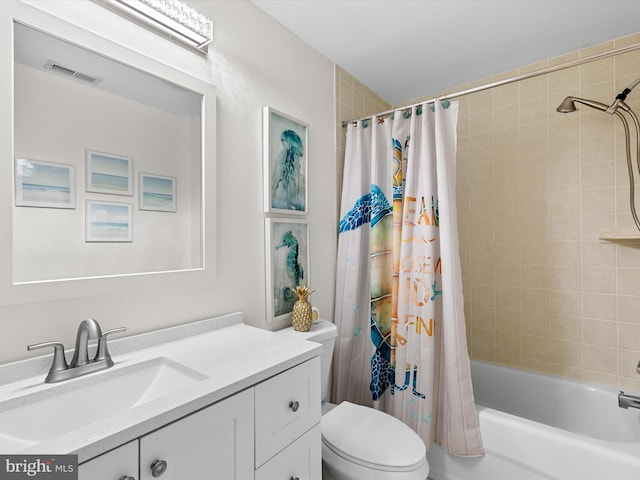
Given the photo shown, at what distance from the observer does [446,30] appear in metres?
1.84

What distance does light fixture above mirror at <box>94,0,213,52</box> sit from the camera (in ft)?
3.76

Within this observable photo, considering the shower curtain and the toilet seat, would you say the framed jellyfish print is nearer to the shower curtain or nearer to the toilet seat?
the shower curtain

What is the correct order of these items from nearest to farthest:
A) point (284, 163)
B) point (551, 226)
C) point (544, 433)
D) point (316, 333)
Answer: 1. point (544, 433)
2. point (316, 333)
3. point (284, 163)
4. point (551, 226)

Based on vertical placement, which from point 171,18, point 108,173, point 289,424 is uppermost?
point 171,18

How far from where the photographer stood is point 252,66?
1.61m

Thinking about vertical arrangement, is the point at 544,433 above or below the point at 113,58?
below

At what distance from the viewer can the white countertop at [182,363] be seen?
653mm

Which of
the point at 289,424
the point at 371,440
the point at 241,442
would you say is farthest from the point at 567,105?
the point at 241,442

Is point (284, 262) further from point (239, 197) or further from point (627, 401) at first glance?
point (627, 401)

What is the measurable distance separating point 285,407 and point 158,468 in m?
0.38

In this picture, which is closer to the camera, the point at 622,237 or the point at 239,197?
the point at 239,197

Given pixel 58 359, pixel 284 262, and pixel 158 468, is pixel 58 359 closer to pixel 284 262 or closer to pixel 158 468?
pixel 158 468

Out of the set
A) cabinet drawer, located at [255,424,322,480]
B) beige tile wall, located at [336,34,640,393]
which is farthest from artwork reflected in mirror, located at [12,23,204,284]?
beige tile wall, located at [336,34,640,393]

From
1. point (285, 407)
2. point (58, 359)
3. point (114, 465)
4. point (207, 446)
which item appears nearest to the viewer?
point (114, 465)
